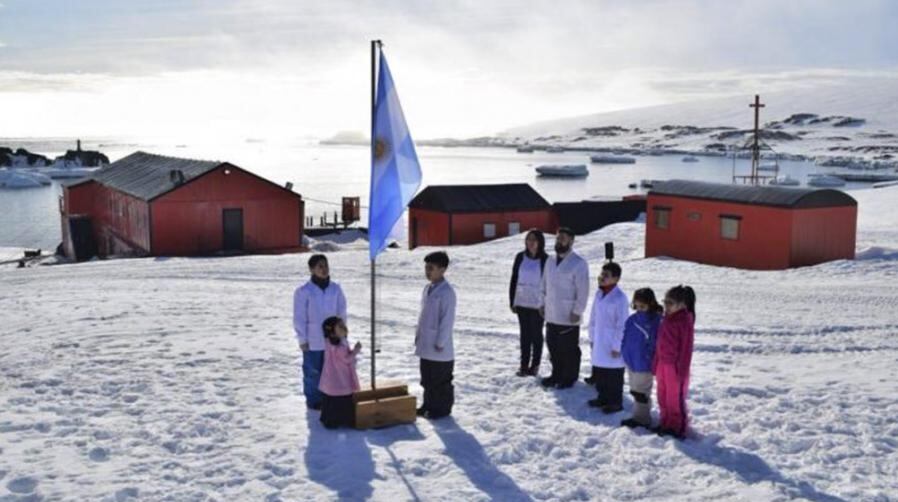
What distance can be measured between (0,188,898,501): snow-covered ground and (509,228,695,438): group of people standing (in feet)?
0.75

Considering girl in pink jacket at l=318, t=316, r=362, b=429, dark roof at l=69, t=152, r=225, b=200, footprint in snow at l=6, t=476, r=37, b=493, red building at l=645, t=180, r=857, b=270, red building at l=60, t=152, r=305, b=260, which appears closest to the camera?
footprint in snow at l=6, t=476, r=37, b=493

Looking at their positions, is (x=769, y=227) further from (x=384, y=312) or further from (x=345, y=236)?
(x=345, y=236)

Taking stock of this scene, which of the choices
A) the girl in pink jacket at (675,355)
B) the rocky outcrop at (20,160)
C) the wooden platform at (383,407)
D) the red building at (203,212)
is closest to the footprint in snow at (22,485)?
the wooden platform at (383,407)

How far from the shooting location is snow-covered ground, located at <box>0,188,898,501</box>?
22.7ft

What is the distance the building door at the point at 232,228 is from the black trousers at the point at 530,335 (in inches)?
910

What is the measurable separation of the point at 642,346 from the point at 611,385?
841mm

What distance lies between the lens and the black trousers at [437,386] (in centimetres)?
832

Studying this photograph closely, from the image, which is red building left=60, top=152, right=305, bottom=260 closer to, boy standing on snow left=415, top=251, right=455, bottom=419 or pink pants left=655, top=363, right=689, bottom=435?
boy standing on snow left=415, top=251, right=455, bottom=419

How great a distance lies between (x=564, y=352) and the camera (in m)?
9.39

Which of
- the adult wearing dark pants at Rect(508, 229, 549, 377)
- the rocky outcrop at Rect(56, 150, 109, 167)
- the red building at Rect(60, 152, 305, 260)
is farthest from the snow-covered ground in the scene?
the rocky outcrop at Rect(56, 150, 109, 167)

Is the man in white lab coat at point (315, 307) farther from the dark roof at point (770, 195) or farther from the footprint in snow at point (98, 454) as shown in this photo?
the dark roof at point (770, 195)

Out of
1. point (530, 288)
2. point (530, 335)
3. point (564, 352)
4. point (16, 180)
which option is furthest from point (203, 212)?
point (16, 180)

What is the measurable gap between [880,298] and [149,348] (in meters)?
12.8

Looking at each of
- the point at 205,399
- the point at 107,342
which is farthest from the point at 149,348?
the point at 205,399
